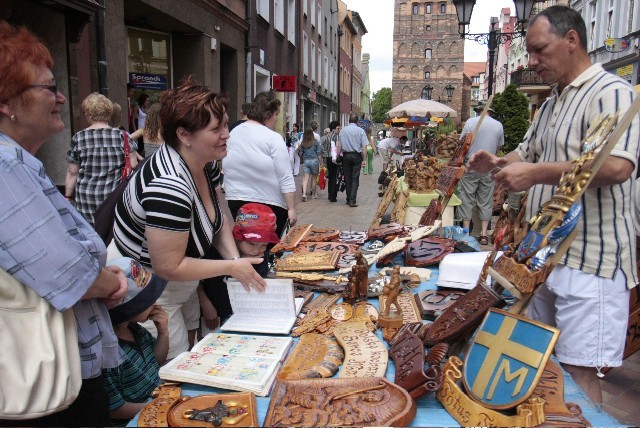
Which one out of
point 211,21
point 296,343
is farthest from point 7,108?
point 211,21

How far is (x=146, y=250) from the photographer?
6.63 ft

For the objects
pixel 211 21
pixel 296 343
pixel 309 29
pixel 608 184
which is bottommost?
pixel 296 343

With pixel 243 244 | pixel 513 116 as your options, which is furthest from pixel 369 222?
pixel 513 116

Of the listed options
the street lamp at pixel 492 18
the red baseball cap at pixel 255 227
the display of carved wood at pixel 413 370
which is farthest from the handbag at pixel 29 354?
the street lamp at pixel 492 18

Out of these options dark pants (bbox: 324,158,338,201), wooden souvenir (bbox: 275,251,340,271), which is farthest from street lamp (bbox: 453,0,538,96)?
wooden souvenir (bbox: 275,251,340,271)

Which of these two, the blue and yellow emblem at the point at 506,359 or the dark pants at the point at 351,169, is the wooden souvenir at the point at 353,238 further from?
the dark pants at the point at 351,169

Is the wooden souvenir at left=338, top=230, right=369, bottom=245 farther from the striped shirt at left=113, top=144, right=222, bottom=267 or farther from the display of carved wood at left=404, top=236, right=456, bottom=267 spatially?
the striped shirt at left=113, top=144, right=222, bottom=267

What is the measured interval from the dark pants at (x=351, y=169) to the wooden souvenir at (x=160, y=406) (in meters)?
8.31

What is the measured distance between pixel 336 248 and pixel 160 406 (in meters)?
2.00

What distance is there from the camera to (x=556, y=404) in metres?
1.39

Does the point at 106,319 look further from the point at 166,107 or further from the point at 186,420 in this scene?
the point at 166,107

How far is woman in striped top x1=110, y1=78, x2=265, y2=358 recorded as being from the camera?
1814 mm

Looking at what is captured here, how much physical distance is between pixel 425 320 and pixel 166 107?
4.64 ft

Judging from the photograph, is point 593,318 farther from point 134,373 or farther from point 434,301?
point 134,373
